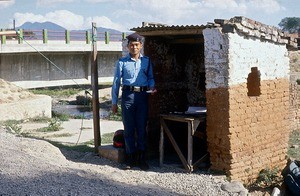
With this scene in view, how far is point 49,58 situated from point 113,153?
1504cm

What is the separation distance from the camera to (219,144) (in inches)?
308

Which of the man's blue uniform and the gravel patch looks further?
the man's blue uniform

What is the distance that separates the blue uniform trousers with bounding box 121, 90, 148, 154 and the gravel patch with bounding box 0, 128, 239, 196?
19.6 inches

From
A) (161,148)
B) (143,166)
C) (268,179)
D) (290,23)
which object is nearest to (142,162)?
(143,166)

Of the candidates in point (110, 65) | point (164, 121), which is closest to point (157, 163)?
point (164, 121)

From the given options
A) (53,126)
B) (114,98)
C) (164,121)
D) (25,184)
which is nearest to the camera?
(25,184)

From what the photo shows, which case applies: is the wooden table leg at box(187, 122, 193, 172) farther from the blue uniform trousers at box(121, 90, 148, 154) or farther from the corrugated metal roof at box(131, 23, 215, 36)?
the corrugated metal roof at box(131, 23, 215, 36)

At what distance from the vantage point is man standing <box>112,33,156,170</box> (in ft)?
25.9

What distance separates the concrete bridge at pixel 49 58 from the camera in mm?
20750

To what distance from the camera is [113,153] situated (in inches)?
338

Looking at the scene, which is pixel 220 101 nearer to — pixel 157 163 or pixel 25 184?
pixel 157 163

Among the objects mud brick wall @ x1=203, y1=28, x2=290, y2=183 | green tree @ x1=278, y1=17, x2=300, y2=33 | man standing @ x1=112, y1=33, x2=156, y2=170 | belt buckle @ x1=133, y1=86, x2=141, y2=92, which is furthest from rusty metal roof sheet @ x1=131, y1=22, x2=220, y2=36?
green tree @ x1=278, y1=17, x2=300, y2=33

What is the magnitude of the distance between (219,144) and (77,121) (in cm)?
947

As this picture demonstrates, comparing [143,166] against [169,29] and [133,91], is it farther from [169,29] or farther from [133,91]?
[169,29]
